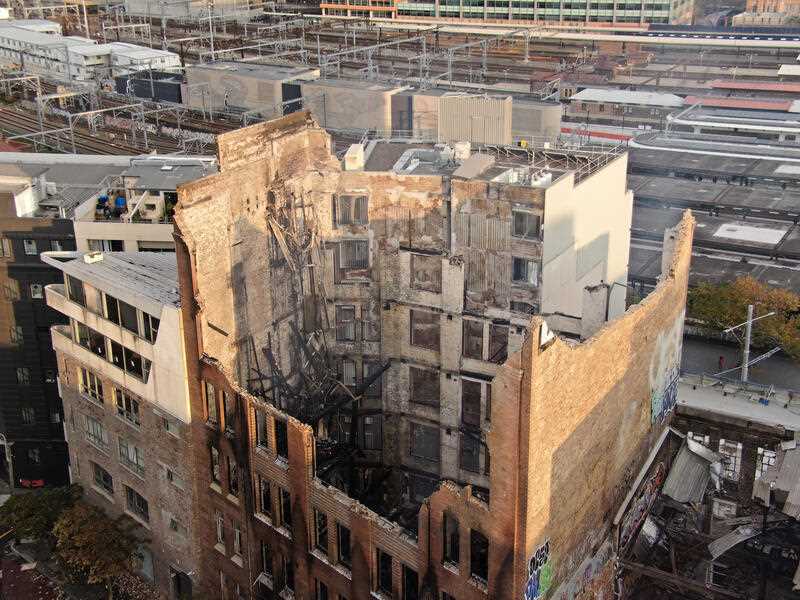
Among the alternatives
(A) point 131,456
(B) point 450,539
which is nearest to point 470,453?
(B) point 450,539

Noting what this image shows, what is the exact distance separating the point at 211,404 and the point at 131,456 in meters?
7.58

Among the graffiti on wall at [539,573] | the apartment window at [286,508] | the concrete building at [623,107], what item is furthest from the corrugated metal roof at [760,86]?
the graffiti on wall at [539,573]

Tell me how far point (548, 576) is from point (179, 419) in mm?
16000

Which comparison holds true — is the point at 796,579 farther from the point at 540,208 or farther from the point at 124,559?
the point at 124,559

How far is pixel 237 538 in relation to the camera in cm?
3919

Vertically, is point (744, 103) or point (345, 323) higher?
point (345, 323)

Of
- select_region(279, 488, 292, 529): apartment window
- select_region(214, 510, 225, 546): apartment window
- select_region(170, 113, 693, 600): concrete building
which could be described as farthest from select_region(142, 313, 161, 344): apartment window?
select_region(279, 488, 292, 529): apartment window

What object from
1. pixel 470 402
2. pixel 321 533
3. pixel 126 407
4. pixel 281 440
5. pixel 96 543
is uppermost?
pixel 281 440

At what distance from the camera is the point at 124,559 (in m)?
43.0

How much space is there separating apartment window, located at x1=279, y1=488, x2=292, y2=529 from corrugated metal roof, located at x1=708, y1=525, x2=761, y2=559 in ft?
54.2

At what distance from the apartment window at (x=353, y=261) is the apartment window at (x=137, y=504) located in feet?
42.9

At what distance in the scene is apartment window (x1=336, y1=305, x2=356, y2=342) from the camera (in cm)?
4431

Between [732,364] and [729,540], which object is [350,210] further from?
[732,364]

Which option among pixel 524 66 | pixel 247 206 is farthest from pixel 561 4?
pixel 247 206
